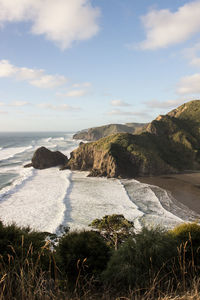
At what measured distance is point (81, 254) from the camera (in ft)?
37.7

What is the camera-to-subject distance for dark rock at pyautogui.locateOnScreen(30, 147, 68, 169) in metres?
67.6

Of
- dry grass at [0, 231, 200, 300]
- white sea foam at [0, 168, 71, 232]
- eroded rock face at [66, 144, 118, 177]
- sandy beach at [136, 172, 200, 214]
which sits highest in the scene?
dry grass at [0, 231, 200, 300]

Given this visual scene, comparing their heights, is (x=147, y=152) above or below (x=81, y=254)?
above

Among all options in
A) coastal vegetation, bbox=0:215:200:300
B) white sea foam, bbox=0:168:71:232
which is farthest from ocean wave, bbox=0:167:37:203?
coastal vegetation, bbox=0:215:200:300

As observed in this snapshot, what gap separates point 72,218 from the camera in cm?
2880

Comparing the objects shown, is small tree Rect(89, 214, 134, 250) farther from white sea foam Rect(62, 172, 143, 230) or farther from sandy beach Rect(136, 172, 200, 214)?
sandy beach Rect(136, 172, 200, 214)

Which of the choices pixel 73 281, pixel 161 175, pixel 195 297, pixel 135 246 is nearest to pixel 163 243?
pixel 135 246

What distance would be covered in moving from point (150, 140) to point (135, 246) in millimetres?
67996

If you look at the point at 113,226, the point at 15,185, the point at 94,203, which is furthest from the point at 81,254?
the point at 15,185

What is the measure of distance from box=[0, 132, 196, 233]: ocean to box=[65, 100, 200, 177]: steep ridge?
25.6 feet

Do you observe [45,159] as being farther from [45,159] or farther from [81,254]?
[81,254]

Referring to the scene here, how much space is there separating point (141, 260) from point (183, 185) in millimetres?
42435

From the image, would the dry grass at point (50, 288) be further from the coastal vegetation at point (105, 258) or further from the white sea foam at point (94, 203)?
the white sea foam at point (94, 203)

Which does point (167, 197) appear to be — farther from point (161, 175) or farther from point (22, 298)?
point (22, 298)
